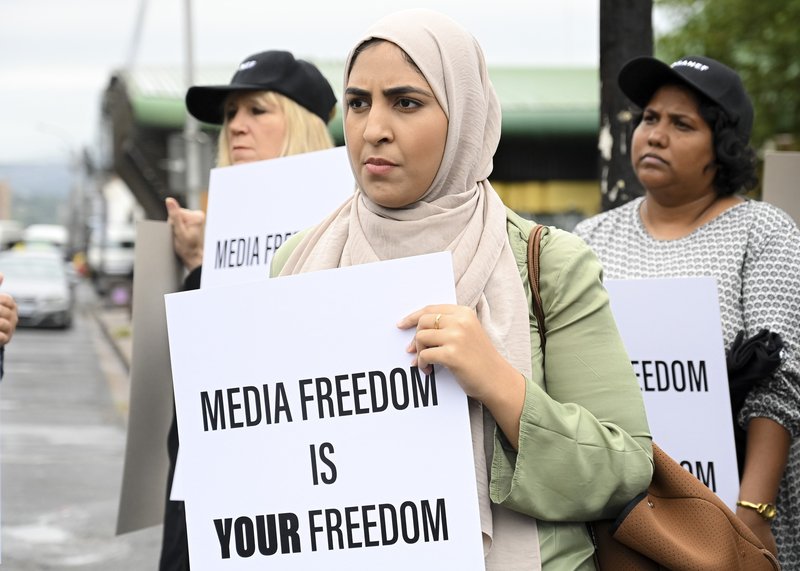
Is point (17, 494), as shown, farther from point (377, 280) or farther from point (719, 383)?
point (377, 280)

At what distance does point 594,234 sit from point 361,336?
5.48 feet

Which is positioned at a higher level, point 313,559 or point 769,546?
point 313,559

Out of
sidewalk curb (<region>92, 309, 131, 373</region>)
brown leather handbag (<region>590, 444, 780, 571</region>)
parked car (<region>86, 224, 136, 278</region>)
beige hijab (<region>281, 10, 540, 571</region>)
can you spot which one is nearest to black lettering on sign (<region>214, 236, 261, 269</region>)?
beige hijab (<region>281, 10, 540, 571</region>)

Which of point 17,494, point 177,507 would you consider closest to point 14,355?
point 17,494

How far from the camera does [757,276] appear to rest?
3.38 metres

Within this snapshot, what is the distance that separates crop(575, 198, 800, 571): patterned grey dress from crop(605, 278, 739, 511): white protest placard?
159mm

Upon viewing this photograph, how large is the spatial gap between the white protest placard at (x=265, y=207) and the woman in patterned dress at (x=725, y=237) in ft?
2.57

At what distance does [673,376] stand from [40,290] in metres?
27.7

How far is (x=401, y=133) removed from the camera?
217 centimetres

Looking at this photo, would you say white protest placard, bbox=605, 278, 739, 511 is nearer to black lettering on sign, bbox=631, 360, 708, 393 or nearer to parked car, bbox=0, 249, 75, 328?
black lettering on sign, bbox=631, 360, 708, 393

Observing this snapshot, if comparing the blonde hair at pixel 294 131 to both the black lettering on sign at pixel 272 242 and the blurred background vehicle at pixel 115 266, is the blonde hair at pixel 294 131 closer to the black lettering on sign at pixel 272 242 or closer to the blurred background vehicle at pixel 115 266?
the black lettering on sign at pixel 272 242

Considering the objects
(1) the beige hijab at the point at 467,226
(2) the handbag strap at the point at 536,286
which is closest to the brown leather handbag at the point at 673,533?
(1) the beige hijab at the point at 467,226

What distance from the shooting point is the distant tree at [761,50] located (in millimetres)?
21875

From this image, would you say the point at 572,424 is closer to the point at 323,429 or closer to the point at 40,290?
the point at 323,429
